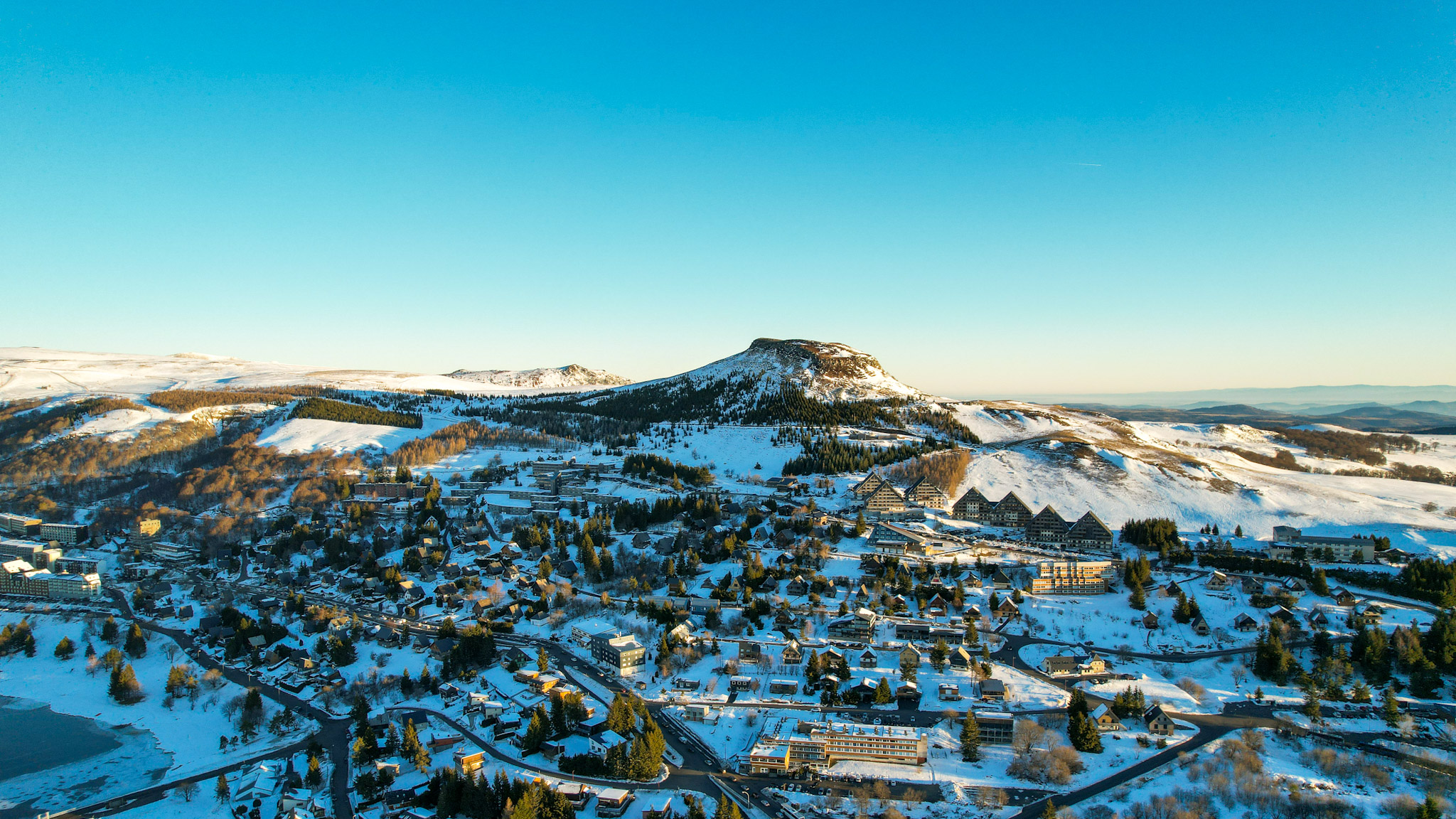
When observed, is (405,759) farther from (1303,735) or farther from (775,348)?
(775,348)

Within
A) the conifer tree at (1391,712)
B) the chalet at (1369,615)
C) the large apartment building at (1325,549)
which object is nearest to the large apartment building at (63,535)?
the conifer tree at (1391,712)

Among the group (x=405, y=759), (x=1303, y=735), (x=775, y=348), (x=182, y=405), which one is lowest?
(x=405, y=759)

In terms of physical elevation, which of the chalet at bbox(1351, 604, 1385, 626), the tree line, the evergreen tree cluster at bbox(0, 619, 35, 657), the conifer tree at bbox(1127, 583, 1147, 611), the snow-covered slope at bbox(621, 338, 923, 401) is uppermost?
the snow-covered slope at bbox(621, 338, 923, 401)

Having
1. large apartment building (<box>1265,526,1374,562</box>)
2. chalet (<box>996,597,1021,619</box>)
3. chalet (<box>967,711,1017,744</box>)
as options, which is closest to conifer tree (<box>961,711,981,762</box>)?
chalet (<box>967,711,1017,744</box>)

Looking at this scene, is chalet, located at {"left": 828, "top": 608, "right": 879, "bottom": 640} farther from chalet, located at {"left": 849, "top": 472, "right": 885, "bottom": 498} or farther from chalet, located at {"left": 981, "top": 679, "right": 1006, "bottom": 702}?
chalet, located at {"left": 849, "top": 472, "right": 885, "bottom": 498}

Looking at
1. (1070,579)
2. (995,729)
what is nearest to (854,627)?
(995,729)

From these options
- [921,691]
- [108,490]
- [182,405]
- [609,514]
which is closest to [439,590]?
[609,514]

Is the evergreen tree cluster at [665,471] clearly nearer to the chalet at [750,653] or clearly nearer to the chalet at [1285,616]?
the chalet at [750,653]
